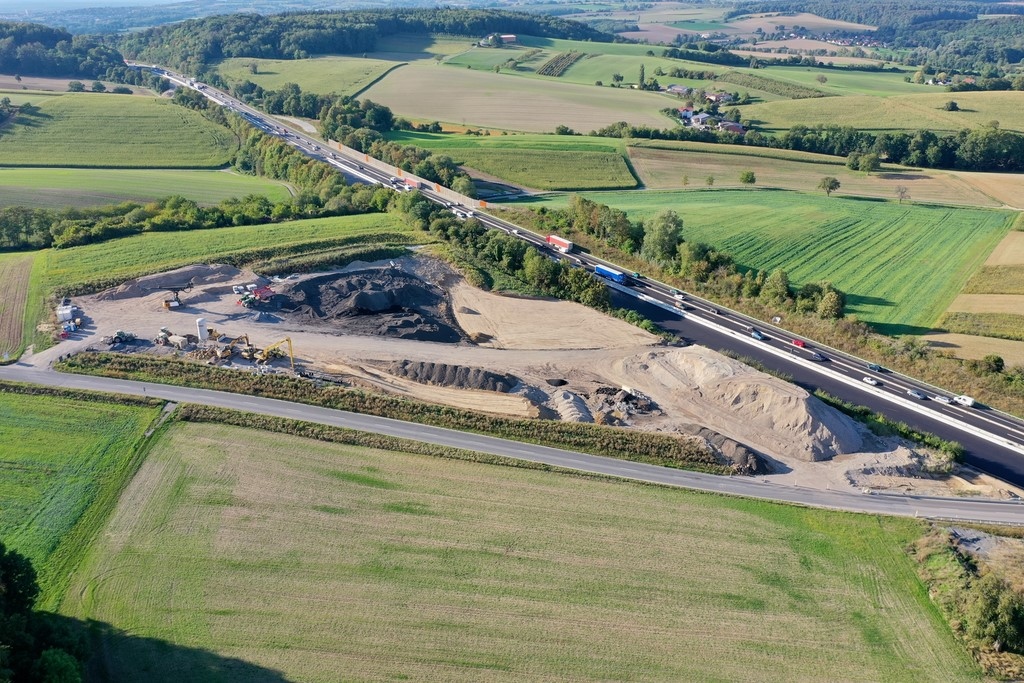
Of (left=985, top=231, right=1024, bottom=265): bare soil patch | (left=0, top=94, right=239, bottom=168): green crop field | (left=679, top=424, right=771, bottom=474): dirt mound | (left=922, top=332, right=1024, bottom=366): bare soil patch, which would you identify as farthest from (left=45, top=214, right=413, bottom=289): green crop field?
(left=985, top=231, right=1024, bottom=265): bare soil patch

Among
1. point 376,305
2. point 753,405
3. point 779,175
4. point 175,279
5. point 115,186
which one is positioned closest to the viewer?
point 753,405

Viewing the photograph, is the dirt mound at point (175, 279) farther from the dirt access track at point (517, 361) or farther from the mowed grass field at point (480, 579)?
the mowed grass field at point (480, 579)

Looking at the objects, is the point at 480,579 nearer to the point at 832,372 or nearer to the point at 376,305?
the point at 376,305

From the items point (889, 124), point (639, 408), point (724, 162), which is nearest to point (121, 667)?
point (639, 408)

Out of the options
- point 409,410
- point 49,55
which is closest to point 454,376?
point 409,410

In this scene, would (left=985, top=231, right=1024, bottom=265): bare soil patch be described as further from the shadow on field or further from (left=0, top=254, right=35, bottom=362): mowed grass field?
(left=0, top=254, right=35, bottom=362): mowed grass field

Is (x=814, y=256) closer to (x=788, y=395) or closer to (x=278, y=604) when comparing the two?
(x=788, y=395)
